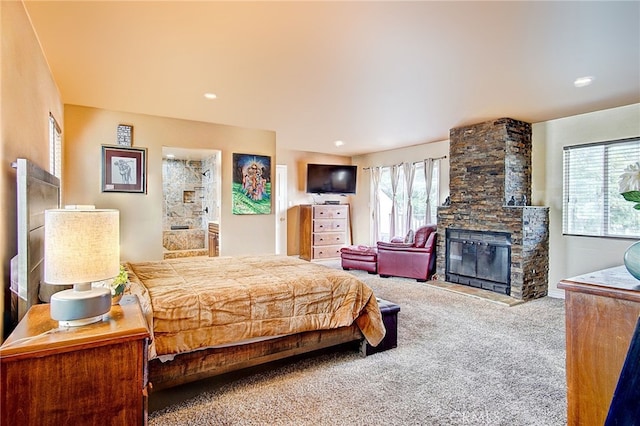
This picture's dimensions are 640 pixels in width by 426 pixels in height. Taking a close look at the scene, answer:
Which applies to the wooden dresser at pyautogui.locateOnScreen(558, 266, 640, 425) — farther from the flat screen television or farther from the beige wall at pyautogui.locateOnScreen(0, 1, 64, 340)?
the flat screen television

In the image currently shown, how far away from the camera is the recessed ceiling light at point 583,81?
10.8 feet

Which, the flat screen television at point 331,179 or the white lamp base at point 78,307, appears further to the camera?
the flat screen television at point 331,179

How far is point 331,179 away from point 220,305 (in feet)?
19.5

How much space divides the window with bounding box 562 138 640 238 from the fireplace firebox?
2.96ft

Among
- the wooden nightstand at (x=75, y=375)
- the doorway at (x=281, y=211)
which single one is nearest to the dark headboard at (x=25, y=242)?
the wooden nightstand at (x=75, y=375)

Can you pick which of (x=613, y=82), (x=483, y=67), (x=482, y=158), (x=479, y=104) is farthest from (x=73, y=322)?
(x=482, y=158)

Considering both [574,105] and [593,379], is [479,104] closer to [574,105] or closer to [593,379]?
[574,105]

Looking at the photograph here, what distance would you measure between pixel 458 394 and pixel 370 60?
264 centimetres

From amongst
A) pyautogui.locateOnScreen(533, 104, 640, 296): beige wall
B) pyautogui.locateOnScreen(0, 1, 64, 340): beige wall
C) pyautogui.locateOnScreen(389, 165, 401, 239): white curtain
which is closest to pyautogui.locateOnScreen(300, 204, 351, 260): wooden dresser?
pyautogui.locateOnScreen(389, 165, 401, 239): white curtain

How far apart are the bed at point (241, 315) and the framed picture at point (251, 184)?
Answer: 2412 millimetres

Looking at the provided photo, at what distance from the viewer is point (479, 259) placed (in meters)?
5.23

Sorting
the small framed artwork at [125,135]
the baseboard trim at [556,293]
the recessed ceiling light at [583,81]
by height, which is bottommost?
the baseboard trim at [556,293]

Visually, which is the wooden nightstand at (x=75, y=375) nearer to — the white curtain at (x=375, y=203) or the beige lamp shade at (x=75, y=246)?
the beige lamp shade at (x=75, y=246)

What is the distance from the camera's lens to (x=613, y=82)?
133 inches
